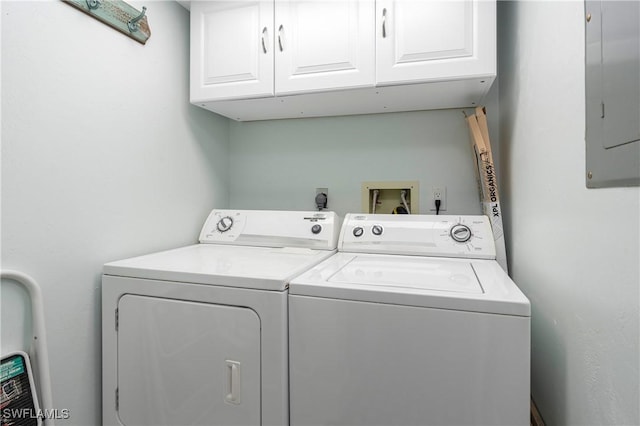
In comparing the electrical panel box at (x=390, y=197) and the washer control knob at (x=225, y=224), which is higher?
the electrical panel box at (x=390, y=197)

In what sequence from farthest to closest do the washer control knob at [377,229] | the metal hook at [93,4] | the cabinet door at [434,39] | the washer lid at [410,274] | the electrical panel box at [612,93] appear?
the washer control knob at [377,229] → the cabinet door at [434,39] → the metal hook at [93,4] → the washer lid at [410,274] → the electrical panel box at [612,93]

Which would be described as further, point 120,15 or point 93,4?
point 120,15

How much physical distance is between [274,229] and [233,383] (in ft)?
2.71

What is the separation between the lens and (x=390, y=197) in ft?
6.61

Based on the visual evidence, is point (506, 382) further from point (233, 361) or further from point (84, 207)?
point (84, 207)

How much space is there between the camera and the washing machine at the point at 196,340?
41.8 inches

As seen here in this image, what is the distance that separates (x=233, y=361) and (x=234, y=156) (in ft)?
5.00

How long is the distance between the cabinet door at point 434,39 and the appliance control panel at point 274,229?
2.44ft

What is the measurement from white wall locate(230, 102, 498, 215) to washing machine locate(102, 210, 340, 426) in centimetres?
80

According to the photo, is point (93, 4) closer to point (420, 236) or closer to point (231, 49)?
point (231, 49)

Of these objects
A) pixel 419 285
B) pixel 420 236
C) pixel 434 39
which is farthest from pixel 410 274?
pixel 434 39

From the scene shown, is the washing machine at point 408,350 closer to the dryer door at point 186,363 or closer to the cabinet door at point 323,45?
the dryer door at point 186,363

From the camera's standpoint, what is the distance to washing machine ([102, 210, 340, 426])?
106 cm

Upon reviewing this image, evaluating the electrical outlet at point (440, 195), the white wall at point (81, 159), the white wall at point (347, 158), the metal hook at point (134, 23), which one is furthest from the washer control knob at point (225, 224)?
the electrical outlet at point (440, 195)
